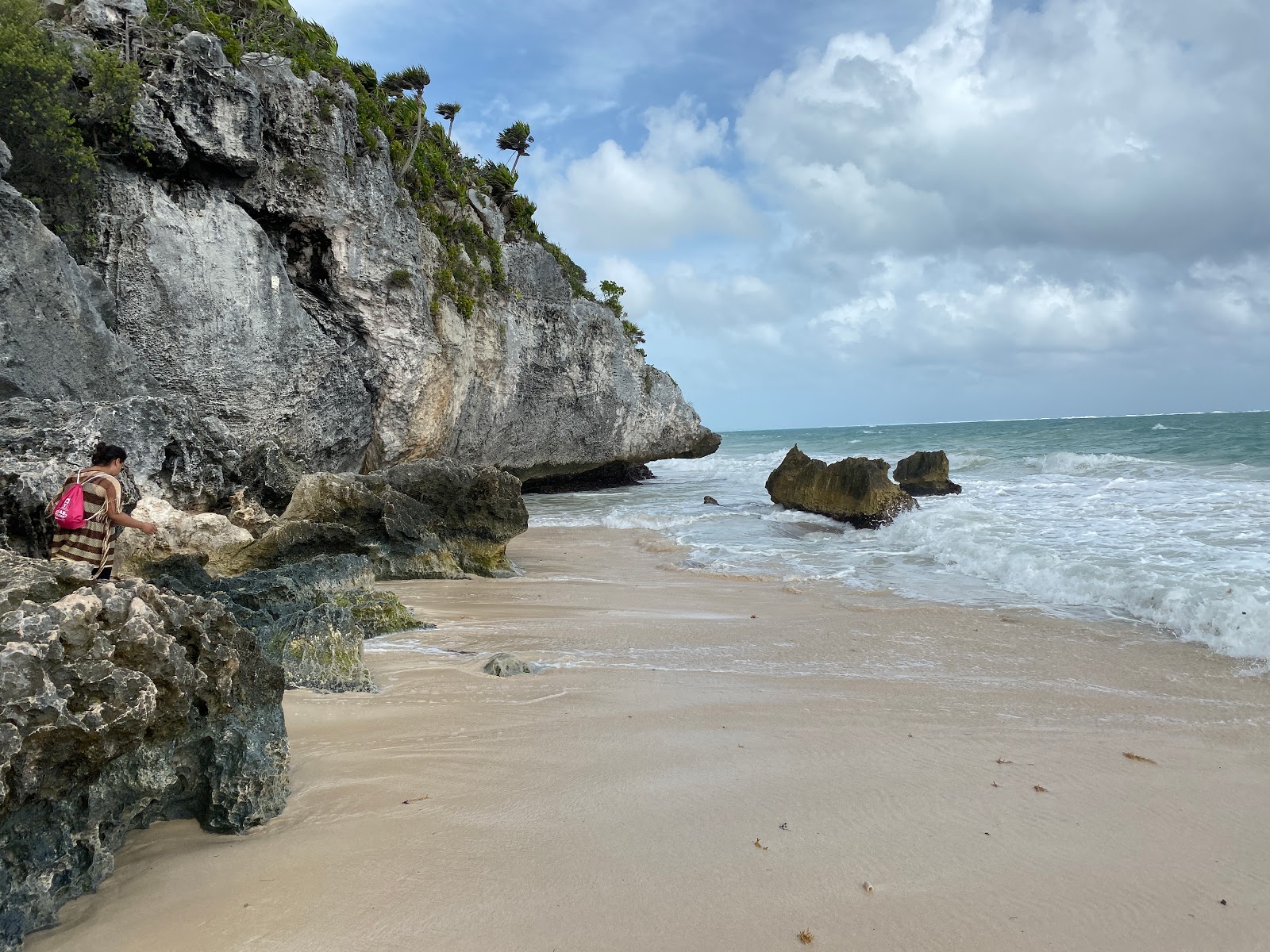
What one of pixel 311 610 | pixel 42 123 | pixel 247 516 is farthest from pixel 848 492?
pixel 42 123

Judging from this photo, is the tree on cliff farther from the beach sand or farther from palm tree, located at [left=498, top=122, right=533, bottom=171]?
the beach sand

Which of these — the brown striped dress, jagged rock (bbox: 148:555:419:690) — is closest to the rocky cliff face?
jagged rock (bbox: 148:555:419:690)

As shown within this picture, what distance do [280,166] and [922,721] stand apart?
50.4ft

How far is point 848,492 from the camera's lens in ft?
49.7

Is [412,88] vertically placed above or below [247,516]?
above

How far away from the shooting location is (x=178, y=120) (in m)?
13.2

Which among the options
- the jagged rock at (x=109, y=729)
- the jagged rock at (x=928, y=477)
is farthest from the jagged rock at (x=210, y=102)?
the jagged rock at (x=928, y=477)

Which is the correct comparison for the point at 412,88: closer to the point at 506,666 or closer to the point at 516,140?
the point at 516,140

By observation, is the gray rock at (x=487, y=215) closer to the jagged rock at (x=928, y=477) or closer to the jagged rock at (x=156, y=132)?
the jagged rock at (x=156, y=132)

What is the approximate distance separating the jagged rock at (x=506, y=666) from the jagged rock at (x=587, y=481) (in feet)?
63.7

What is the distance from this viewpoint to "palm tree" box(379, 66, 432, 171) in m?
18.6

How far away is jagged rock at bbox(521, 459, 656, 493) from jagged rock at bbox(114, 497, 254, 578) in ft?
53.3

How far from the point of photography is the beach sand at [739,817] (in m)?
2.35

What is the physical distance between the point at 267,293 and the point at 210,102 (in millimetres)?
3329
